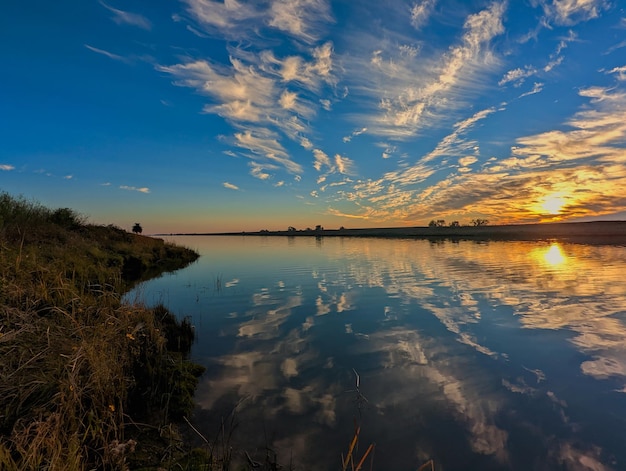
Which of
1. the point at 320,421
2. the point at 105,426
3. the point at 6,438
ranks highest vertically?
the point at 6,438

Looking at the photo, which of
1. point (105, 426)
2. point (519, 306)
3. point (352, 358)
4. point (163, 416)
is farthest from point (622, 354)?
point (105, 426)

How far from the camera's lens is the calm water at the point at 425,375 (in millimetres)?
6234

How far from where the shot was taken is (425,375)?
916cm

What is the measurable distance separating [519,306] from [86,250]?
29.1m

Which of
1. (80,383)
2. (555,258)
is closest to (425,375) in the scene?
(80,383)

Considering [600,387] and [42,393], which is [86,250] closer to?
[42,393]

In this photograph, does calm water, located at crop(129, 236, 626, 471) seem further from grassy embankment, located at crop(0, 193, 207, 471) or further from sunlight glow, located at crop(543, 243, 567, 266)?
sunlight glow, located at crop(543, 243, 567, 266)

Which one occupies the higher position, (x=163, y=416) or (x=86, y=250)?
(x=86, y=250)

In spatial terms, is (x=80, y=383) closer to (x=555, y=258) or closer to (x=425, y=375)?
(x=425, y=375)

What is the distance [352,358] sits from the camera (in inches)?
409

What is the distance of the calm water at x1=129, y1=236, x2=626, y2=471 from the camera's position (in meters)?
6.23

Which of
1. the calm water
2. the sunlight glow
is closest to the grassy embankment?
the calm water

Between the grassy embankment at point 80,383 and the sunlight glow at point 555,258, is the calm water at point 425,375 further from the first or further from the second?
the sunlight glow at point 555,258

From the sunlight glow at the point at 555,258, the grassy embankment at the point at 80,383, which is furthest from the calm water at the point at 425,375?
the sunlight glow at the point at 555,258
